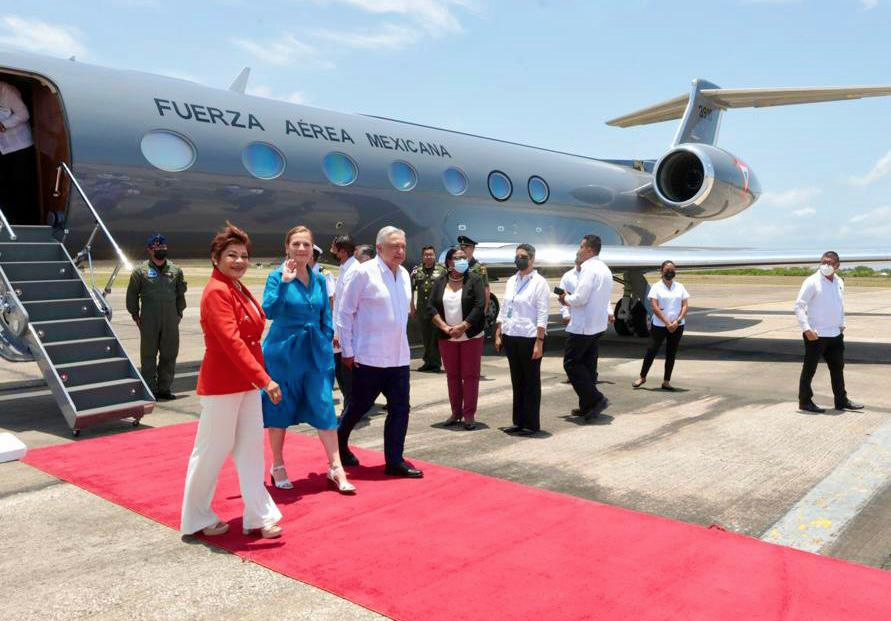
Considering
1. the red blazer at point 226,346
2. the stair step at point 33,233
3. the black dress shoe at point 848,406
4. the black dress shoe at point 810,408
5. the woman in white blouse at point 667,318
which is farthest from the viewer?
the woman in white blouse at point 667,318

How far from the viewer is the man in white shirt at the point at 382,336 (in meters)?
5.01

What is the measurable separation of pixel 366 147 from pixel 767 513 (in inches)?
348

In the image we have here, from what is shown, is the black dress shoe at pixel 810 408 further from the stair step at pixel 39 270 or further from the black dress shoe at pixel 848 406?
the stair step at pixel 39 270

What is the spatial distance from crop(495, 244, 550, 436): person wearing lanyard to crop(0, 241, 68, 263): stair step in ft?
15.5

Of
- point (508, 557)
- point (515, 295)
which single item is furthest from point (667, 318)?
point (508, 557)

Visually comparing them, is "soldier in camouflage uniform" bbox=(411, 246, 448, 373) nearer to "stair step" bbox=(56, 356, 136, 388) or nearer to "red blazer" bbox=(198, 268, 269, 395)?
"stair step" bbox=(56, 356, 136, 388)

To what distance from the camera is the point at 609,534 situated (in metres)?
3.98

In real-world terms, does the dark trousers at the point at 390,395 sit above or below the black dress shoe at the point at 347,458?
above

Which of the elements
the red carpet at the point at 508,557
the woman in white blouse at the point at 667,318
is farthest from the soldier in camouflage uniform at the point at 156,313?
the woman in white blouse at the point at 667,318

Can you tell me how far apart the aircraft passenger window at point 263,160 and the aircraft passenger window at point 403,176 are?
2196 mm

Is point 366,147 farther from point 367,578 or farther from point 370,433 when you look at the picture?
point 367,578

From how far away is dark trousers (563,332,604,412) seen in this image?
271 inches

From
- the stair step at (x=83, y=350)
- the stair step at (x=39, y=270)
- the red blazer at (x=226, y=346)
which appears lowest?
the stair step at (x=83, y=350)

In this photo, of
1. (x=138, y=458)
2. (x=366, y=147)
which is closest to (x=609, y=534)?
(x=138, y=458)
